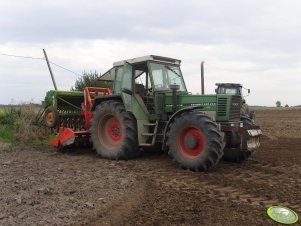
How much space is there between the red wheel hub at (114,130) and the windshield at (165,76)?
53.9 inches

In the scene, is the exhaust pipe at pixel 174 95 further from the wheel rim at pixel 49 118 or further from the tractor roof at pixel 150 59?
the wheel rim at pixel 49 118

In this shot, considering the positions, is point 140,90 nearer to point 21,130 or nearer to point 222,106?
point 222,106

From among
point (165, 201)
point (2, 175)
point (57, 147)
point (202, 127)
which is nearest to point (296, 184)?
point (202, 127)

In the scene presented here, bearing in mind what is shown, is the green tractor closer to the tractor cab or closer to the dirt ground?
the tractor cab

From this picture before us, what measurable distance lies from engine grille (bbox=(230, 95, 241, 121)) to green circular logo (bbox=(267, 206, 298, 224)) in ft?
11.2

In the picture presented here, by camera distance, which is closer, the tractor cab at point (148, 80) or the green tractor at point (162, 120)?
the green tractor at point (162, 120)

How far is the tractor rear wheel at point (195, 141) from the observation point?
25.6ft

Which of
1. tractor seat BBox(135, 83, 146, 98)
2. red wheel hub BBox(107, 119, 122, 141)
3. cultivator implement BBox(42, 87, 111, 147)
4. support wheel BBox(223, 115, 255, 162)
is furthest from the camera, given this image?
cultivator implement BBox(42, 87, 111, 147)

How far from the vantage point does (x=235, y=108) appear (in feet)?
29.3

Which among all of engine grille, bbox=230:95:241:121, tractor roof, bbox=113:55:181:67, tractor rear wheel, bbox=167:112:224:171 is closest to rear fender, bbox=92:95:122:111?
tractor roof, bbox=113:55:181:67

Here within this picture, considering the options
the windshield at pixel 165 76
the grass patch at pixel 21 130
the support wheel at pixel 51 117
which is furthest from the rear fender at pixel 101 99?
the grass patch at pixel 21 130

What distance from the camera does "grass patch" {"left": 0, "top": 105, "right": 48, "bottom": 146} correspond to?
42.9 ft

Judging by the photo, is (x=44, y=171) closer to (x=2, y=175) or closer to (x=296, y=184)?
(x=2, y=175)

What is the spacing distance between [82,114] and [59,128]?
78cm
